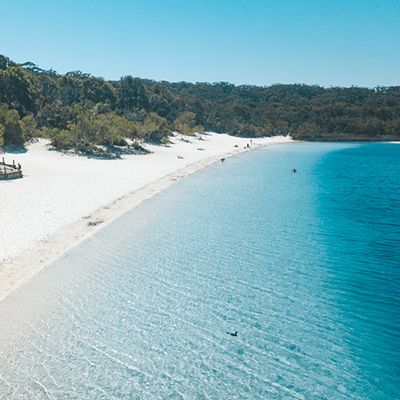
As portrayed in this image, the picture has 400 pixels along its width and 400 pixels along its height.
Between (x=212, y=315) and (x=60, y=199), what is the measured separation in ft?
59.7

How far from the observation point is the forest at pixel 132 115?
53375 millimetres

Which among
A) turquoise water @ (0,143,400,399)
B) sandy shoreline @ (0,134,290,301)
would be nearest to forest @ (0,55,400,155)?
sandy shoreline @ (0,134,290,301)

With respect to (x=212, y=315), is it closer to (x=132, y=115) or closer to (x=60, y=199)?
(x=60, y=199)

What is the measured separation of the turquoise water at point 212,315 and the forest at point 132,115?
32.6 m

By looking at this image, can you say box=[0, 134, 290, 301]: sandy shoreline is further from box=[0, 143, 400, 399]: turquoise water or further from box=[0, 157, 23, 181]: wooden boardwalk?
box=[0, 143, 400, 399]: turquoise water

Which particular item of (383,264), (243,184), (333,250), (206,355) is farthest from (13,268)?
(243,184)

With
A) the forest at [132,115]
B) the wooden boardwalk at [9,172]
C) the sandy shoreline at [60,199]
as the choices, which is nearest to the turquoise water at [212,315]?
the sandy shoreline at [60,199]

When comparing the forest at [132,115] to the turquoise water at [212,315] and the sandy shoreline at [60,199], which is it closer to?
the sandy shoreline at [60,199]

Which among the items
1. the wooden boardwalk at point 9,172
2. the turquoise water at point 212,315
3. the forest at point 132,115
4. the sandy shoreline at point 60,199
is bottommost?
the turquoise water at point 212,315

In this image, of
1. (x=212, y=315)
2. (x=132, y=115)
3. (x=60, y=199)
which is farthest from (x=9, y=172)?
(x=132, y=115)

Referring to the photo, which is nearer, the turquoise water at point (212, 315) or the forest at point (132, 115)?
the turquoise water at point (212, 315)

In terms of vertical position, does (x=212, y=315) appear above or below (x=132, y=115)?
below

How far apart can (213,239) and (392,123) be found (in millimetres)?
122249

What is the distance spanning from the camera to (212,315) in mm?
13508
